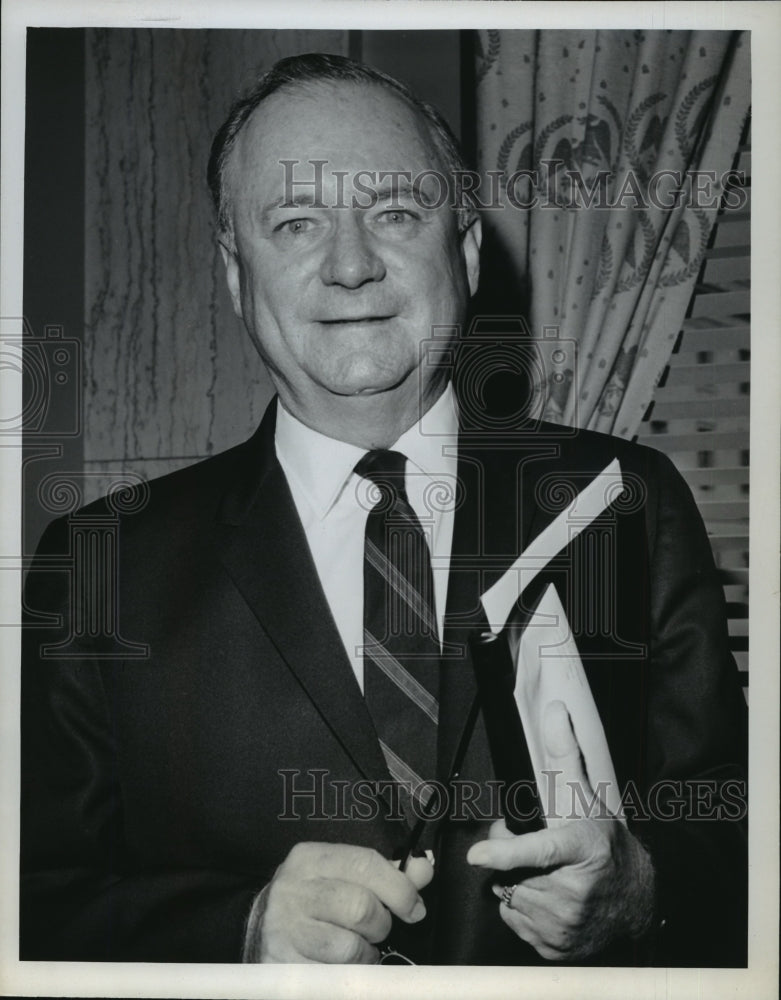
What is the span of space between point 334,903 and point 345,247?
92cm

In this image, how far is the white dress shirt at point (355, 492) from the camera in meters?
1.62

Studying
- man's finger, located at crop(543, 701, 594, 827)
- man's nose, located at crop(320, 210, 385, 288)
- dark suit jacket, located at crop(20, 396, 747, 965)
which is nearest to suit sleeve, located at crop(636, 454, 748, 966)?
dark suit jacket, located at crop(20, 396, 747, 965)

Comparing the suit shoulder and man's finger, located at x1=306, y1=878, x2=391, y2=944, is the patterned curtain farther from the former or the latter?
man's finger, located at x1=306, y1=878, x2=391, y2=944

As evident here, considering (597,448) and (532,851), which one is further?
Result: (597,448)

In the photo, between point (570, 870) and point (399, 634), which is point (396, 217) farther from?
point (570, 870)

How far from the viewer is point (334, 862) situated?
1575 millimetres

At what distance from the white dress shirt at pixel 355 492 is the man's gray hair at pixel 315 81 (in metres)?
0.31

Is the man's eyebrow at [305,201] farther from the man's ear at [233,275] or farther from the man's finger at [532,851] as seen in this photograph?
the man's finger at [532,851]

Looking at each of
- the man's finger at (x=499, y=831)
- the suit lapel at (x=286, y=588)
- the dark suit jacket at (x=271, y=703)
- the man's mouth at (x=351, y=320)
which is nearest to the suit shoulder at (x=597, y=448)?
the dark suit jacket at (x=271, y=703)

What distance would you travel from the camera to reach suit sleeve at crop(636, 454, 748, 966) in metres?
1.63

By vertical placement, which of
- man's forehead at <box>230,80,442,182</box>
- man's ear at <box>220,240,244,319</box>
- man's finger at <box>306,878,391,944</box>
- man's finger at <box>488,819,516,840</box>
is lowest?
man's finger at <box>306,878,391,944</box>

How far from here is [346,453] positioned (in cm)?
162

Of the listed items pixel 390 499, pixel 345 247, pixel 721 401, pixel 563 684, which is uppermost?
pixel 345 247

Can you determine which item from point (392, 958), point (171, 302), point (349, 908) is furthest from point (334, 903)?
point (171, 302)
